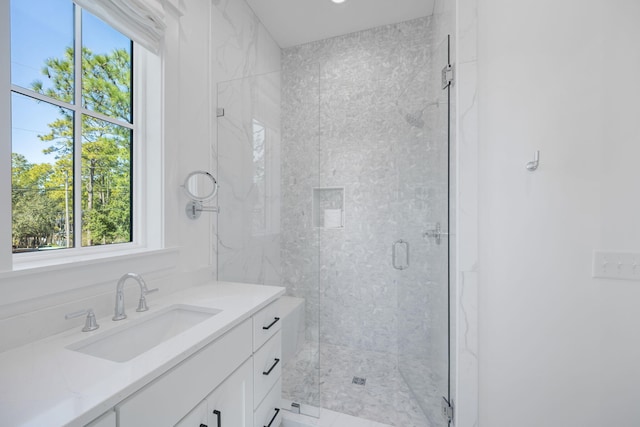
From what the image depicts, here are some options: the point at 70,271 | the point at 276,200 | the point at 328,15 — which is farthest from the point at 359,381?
the point at 328,15

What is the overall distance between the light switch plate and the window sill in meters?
2.13

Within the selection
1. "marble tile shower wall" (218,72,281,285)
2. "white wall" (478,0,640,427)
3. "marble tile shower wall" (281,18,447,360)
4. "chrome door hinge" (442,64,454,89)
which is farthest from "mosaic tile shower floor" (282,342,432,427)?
"chrome door hinge" (442,64,454,89)

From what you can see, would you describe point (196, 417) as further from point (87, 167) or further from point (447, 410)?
point (447, 410)

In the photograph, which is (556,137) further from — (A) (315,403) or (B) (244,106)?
(A) (315,403)

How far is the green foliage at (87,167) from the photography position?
3.22 feet

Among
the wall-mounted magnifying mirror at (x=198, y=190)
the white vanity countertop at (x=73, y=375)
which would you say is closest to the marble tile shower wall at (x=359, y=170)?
the wall-mounted magnifying mirror at (x=198, y=190)

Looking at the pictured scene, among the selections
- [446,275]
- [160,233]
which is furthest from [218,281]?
[446,275]

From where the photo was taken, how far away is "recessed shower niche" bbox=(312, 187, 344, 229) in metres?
2.42

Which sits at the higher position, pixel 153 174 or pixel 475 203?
pixel 153 174

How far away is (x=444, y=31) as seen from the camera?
1.70 meters

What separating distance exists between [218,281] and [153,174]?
0.79 metres

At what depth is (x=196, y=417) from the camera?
33.7 inches

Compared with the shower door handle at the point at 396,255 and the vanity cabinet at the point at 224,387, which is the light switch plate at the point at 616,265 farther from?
the vanity cabinet at the point at 224,387

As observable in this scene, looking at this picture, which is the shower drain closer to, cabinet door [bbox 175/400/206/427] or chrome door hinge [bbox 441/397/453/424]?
chrome door hinge [bbox 441/397/453/424]
